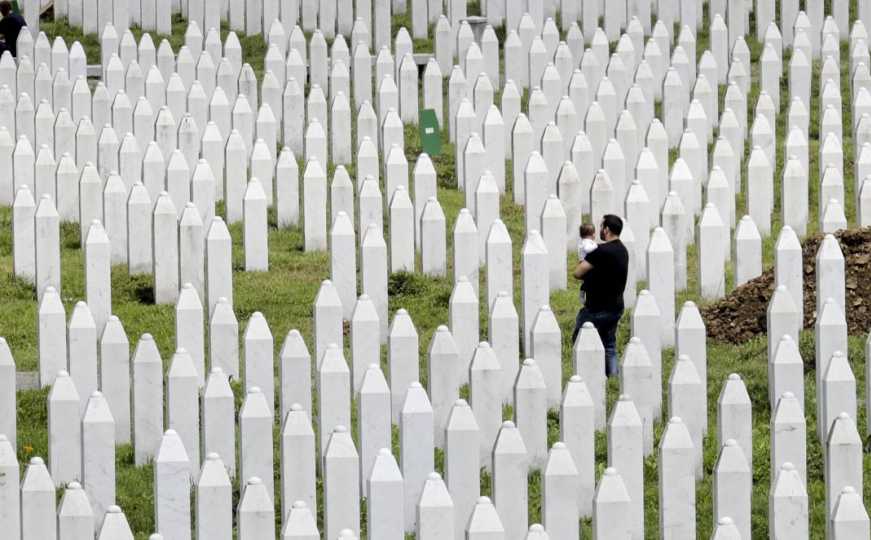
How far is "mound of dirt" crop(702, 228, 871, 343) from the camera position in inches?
523

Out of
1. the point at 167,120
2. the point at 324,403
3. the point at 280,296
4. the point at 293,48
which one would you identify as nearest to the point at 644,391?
the point at 324,403

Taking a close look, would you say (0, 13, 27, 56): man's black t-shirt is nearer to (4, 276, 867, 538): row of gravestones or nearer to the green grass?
the green grass

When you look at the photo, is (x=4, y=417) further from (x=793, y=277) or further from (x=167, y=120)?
(x=167, y=120)

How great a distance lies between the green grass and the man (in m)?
0.24

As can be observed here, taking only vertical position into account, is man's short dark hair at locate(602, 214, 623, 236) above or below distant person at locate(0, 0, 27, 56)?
below

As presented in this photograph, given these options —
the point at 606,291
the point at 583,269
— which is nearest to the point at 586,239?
the point at 583,269

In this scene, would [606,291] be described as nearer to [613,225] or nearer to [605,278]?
[605,278]

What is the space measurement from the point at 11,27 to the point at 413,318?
7461 millimetres

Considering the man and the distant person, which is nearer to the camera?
the man

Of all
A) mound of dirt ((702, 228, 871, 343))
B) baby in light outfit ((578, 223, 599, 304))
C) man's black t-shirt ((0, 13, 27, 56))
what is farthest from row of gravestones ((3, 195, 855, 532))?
man's black t-shirt ((0, 13, 27, 56))

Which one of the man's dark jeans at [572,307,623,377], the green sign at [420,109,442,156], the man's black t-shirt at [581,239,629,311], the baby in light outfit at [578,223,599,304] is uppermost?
the green sign at [420,109,442,156]

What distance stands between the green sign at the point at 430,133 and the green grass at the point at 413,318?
0.19 m

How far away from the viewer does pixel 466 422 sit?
408 inches

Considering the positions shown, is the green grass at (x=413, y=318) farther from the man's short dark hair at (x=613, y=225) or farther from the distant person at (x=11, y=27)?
the distant person at (x=11, y=27)
